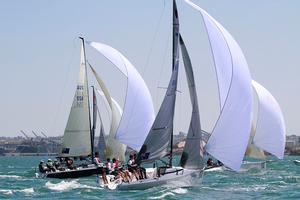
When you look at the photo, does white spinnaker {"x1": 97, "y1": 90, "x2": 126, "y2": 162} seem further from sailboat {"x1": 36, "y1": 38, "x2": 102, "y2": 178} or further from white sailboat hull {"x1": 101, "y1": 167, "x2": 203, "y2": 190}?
white sailboat hull {"x1": 101, "y1": 167, "x2": 203, "y2": 190}

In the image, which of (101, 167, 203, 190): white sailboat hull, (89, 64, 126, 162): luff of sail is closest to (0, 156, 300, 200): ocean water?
(101, 167, 203, 190): white sailboat hull

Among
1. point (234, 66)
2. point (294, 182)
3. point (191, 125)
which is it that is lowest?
point (294, 182)

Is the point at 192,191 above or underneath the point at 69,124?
underneath

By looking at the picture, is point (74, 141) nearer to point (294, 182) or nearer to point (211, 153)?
point (294, 182)

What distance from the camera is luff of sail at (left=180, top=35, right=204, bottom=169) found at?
37406 millimetres

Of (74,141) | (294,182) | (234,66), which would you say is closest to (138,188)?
(234,66)

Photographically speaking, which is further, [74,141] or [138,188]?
[74,141]

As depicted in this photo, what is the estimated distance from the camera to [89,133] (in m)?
52.8

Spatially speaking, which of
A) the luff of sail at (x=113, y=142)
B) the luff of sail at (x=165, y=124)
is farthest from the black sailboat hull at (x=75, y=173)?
the luff of sail at (x=165, y=124)

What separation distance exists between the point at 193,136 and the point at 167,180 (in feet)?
8.35

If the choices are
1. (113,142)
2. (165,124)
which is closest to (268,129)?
(113,142)

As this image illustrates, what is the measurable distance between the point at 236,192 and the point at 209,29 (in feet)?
24.6

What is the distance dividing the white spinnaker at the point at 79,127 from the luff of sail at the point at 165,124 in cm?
1505

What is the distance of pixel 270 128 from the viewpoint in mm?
64250
